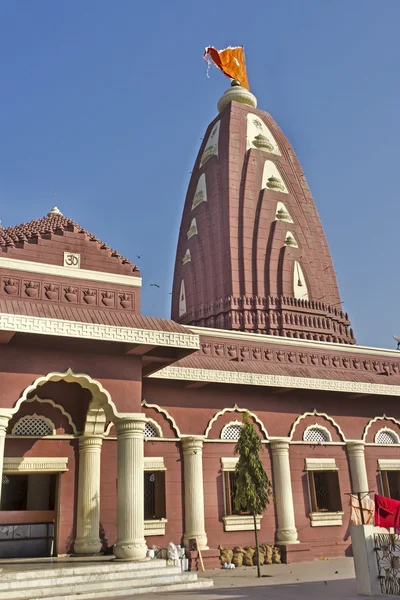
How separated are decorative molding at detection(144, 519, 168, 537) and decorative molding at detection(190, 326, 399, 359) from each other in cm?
472

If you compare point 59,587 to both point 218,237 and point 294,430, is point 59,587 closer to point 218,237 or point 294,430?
point 294,430

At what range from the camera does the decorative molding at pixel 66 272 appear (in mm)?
11367

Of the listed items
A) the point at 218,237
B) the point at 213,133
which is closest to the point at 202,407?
the point at 218,237

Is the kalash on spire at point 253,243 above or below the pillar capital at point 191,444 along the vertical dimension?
above

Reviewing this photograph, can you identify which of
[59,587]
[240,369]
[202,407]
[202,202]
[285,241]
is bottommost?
[59,587]

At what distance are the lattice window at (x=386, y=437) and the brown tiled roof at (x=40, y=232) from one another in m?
9.82

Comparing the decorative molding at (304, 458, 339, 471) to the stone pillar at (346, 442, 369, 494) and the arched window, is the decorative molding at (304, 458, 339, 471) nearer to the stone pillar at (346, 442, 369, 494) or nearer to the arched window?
the stone pillar at (346, 442, 369, 494)

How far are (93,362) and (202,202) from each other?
16.3 meters

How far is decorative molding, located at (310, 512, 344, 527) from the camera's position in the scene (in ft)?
51.0

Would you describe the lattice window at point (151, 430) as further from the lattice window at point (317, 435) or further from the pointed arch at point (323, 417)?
the lattice window at point (317, 435)

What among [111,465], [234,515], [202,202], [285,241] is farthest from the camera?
[202,202]

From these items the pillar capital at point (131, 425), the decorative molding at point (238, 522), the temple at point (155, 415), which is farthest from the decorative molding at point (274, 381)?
the decorative molding at point (238, 522)

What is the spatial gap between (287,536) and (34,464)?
667 cm

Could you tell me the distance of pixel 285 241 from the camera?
24.4 m
